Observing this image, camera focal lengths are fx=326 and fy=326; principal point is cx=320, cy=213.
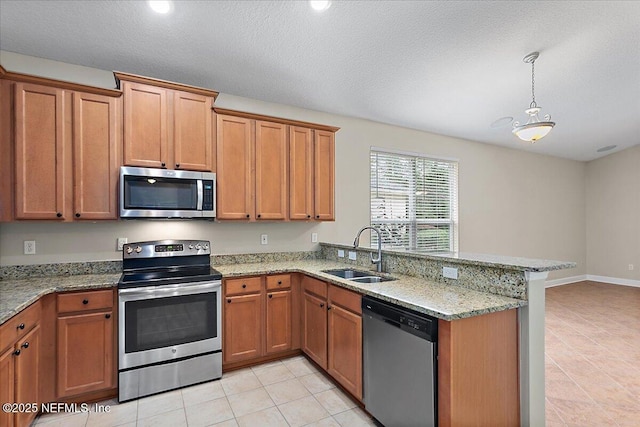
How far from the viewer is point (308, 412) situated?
2.36m

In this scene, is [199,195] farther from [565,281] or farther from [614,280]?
[614,280]

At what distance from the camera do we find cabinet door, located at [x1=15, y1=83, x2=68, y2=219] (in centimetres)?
245

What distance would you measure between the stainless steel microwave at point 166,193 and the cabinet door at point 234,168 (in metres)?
0.14

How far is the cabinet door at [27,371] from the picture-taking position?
6.23ft

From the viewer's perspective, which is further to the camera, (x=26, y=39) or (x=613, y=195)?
(x=613, y=195)

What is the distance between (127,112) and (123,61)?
1.69ft

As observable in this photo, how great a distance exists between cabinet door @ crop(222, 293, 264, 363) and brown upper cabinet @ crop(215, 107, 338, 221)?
818mm

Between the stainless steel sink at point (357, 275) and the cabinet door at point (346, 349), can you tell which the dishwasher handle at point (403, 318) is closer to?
the cabinet door at point (346, 349)

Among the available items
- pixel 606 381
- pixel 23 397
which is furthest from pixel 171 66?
pixel 606 381

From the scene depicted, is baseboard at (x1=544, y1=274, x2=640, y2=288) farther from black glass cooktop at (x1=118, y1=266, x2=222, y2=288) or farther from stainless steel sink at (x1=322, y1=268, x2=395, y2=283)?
black glass cooktop at (x1=118, y1=266, x2=222, y2=288)

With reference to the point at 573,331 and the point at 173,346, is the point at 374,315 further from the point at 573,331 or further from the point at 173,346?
the point at 573,331

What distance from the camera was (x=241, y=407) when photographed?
2.42 meters

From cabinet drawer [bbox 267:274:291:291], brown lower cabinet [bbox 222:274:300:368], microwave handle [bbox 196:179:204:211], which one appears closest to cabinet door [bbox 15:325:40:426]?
brown lower cabinet [bbox 222:274:300:368]

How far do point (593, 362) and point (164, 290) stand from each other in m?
4.00
